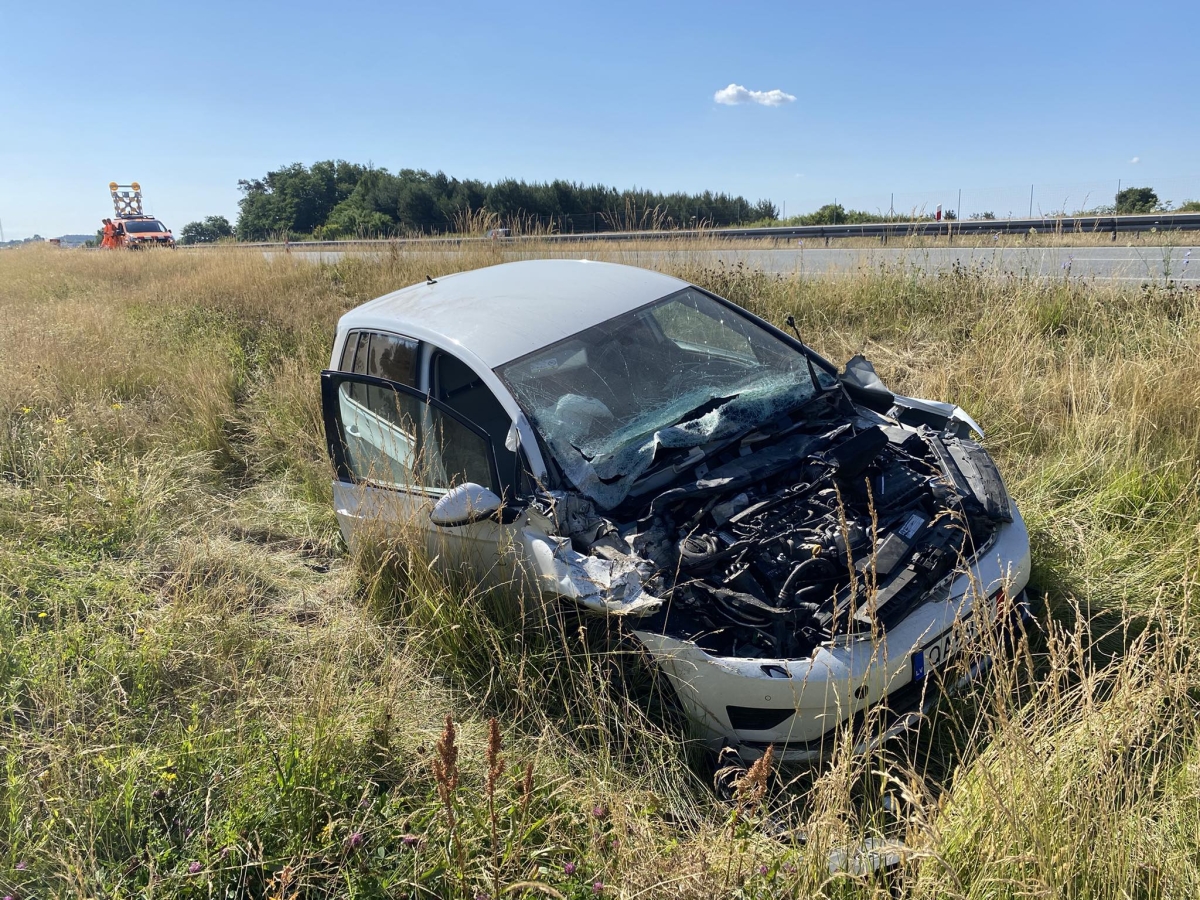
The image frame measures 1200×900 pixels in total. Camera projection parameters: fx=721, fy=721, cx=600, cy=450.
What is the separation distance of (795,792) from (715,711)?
45 centimetres

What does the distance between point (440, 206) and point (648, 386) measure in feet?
75.2

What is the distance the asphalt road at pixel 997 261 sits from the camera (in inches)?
286

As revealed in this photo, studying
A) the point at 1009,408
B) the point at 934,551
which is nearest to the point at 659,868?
the point at 934,551

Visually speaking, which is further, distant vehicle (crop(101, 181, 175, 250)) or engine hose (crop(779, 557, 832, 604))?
distant vehicle (crop(101, 181, 175, 250))

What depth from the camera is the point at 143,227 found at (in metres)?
30.2

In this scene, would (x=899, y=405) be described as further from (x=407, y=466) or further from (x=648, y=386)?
(x=407, y=466)

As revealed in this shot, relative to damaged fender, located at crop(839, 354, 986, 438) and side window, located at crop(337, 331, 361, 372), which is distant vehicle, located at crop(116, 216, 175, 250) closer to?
side window, located at crop(337, 331, 361, 372)

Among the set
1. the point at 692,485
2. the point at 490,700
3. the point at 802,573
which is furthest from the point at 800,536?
the point at 490,700

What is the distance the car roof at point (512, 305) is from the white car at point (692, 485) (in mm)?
16

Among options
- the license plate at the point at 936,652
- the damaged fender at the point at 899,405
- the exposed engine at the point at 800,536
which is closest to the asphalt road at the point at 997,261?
the damaged fender at the point at 899,405

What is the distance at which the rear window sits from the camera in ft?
97.1

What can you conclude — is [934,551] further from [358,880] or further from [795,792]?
[358,880]

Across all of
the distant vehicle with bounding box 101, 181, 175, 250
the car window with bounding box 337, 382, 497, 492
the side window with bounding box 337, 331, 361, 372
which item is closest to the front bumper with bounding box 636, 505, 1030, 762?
the car window with bounding box 337, 382, 497, 492

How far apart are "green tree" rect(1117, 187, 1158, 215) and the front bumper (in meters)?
18.9
